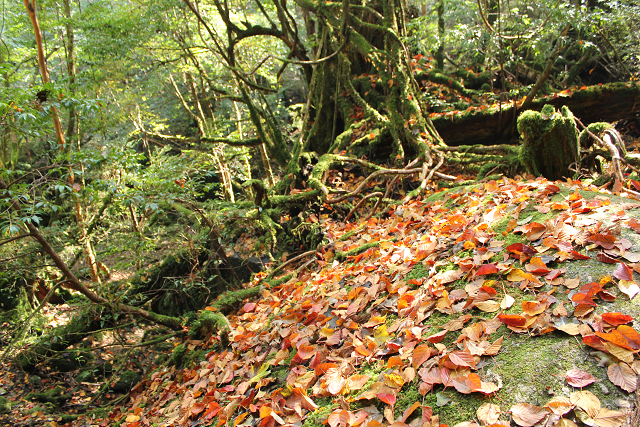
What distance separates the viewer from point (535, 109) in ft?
20.0

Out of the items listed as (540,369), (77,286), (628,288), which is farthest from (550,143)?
(77,286)

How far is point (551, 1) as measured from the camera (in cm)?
696

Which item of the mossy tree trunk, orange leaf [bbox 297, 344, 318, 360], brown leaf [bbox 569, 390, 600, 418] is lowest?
orange leaf [bbox 297, 344, 318, 360]

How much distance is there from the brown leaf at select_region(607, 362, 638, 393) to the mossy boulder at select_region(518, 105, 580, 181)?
2849 millimetres

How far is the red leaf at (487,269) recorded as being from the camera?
1.75 metres

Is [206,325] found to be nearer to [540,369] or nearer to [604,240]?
[540,369]

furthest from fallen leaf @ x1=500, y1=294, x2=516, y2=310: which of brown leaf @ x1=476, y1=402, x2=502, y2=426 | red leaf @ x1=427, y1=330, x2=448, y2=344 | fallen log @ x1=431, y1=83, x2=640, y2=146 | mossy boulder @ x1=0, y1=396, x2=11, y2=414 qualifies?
mossy boulder @ x1=0, y1=396, x2=11, y2=414

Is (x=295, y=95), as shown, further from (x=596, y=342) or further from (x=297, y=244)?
(x=596, y=342)

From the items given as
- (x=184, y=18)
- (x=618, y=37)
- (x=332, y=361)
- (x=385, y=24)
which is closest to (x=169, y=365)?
(x=332, y=361)

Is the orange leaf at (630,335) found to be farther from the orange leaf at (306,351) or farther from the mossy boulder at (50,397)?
the mossy boulder at (50,397)

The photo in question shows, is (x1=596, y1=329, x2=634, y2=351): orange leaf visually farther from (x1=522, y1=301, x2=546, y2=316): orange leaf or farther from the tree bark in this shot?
the tree bark

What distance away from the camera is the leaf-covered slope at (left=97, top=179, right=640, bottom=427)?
3.78ft

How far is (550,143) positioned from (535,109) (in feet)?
11.0

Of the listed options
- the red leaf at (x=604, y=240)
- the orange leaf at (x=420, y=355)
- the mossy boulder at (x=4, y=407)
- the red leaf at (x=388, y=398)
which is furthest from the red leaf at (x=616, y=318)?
the mossy boulder at (x=4, y=407)
